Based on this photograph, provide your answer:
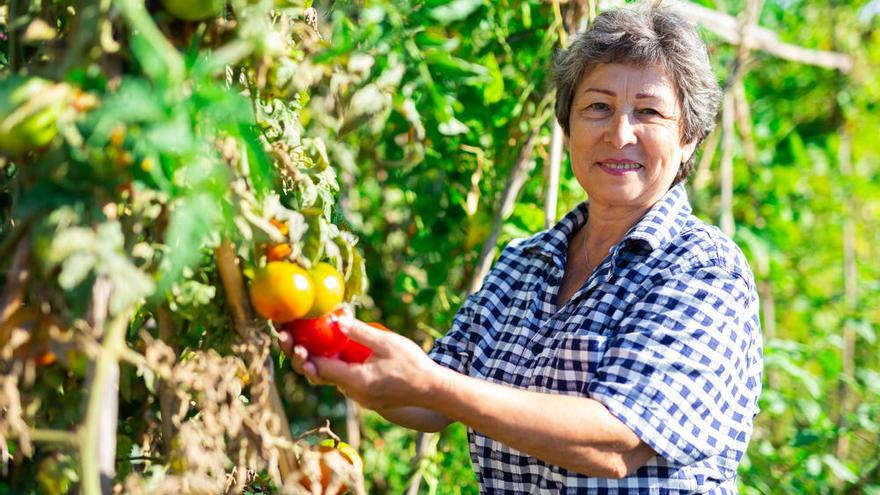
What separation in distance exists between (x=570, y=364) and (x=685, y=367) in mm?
179

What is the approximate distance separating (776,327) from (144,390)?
3.33m

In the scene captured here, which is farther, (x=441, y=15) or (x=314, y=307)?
(x=441, y=15)

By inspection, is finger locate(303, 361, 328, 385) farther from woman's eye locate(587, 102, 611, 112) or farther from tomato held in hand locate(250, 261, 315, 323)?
woman's eye locate(587, 102, 611, 112)

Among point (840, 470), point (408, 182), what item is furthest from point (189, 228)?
point (840, 470)

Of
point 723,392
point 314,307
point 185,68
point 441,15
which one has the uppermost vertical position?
point 185,68

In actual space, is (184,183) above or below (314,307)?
above

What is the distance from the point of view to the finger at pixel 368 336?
1074 millimetres

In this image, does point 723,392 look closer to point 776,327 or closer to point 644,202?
point 644,202

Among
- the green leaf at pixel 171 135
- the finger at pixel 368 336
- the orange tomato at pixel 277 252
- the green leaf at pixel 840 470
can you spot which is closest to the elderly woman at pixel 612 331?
the finger at pixel 368 336

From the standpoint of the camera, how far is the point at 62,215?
0.81 metres

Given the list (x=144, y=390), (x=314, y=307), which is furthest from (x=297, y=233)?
(x=144, y=390)

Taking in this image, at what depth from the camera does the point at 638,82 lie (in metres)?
1.53

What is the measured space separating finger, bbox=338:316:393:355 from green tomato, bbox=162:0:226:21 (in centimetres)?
38

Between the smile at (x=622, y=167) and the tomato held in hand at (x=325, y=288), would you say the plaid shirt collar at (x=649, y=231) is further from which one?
the tomato held in hand at (x=325, y=288)
